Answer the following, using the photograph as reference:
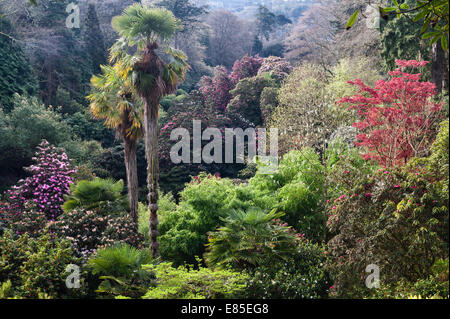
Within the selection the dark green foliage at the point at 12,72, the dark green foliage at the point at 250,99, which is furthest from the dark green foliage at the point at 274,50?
the dark green foliage at the point at 12,72

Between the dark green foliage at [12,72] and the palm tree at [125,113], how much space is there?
8.73 meters

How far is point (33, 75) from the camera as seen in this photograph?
19125 mm

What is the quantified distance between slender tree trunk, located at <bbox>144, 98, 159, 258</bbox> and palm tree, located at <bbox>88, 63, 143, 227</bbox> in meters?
1.47

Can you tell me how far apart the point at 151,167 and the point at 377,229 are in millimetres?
5163

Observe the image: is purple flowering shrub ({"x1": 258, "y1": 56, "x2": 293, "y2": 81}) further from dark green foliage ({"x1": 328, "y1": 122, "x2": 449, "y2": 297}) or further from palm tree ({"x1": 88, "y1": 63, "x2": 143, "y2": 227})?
dark green foliage ({"x1": 328, "y1": 122, "x2": 449, "y2": 297})

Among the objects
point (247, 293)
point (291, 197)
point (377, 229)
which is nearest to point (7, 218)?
point (247, 293)

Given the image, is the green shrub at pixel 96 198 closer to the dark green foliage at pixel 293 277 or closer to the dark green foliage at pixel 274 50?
the dark green foliage at pixel 293 277

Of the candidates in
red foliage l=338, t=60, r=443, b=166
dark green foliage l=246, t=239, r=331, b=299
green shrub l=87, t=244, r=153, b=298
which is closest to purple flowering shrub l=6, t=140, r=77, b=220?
green shrub l=87, t=244, r=153, b=298

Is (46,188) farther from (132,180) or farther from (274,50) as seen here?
(274,50)

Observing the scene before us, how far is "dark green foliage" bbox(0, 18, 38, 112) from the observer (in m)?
16.8

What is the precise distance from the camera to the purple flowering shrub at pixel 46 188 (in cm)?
1115

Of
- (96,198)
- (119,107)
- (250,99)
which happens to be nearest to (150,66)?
(119,107)

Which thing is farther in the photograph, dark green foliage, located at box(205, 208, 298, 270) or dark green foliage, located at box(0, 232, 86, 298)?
dark green foliage, located at box(205, 208, 298, 270)

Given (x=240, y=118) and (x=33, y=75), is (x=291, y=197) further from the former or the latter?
(x=33, y=75)
